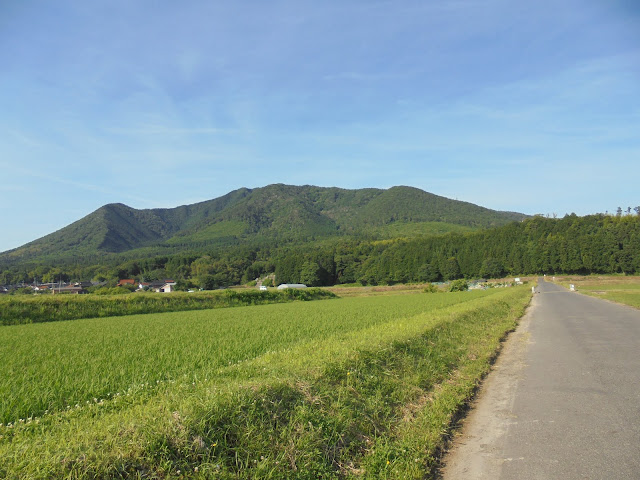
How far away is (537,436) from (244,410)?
351 cm

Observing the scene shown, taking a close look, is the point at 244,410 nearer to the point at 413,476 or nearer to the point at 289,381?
the point at 289,381

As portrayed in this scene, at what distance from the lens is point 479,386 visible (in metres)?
7.54

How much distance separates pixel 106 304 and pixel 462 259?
327ft

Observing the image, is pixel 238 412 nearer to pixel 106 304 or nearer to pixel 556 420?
pixel 556 420

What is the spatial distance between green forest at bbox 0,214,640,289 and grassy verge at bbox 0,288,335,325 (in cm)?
7381

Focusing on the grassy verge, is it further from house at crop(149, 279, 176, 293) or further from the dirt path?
house at crop(149, 279, 176, 293)

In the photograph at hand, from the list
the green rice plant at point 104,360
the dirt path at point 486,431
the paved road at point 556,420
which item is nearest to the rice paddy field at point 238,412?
the green rice plant at point 104,360

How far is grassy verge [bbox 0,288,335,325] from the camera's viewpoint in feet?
85.2

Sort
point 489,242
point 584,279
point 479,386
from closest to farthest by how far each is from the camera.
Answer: point 479,386 → point 584,279 → point 489,242

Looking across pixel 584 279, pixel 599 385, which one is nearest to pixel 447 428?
pixel 599 385

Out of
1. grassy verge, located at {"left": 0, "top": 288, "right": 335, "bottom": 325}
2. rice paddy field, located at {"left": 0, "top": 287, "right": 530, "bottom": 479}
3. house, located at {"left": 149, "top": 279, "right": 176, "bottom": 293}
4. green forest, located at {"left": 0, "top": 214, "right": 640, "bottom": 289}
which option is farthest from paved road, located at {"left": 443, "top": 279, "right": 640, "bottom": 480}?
house, located at {"left": 149, "top": 279, "right": 176, "bottom": 293}

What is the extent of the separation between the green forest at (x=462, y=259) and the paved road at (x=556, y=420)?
10543cm

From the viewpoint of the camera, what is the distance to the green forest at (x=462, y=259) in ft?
323

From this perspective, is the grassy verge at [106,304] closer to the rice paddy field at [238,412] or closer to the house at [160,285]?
the rice paddy field at [238,412]
